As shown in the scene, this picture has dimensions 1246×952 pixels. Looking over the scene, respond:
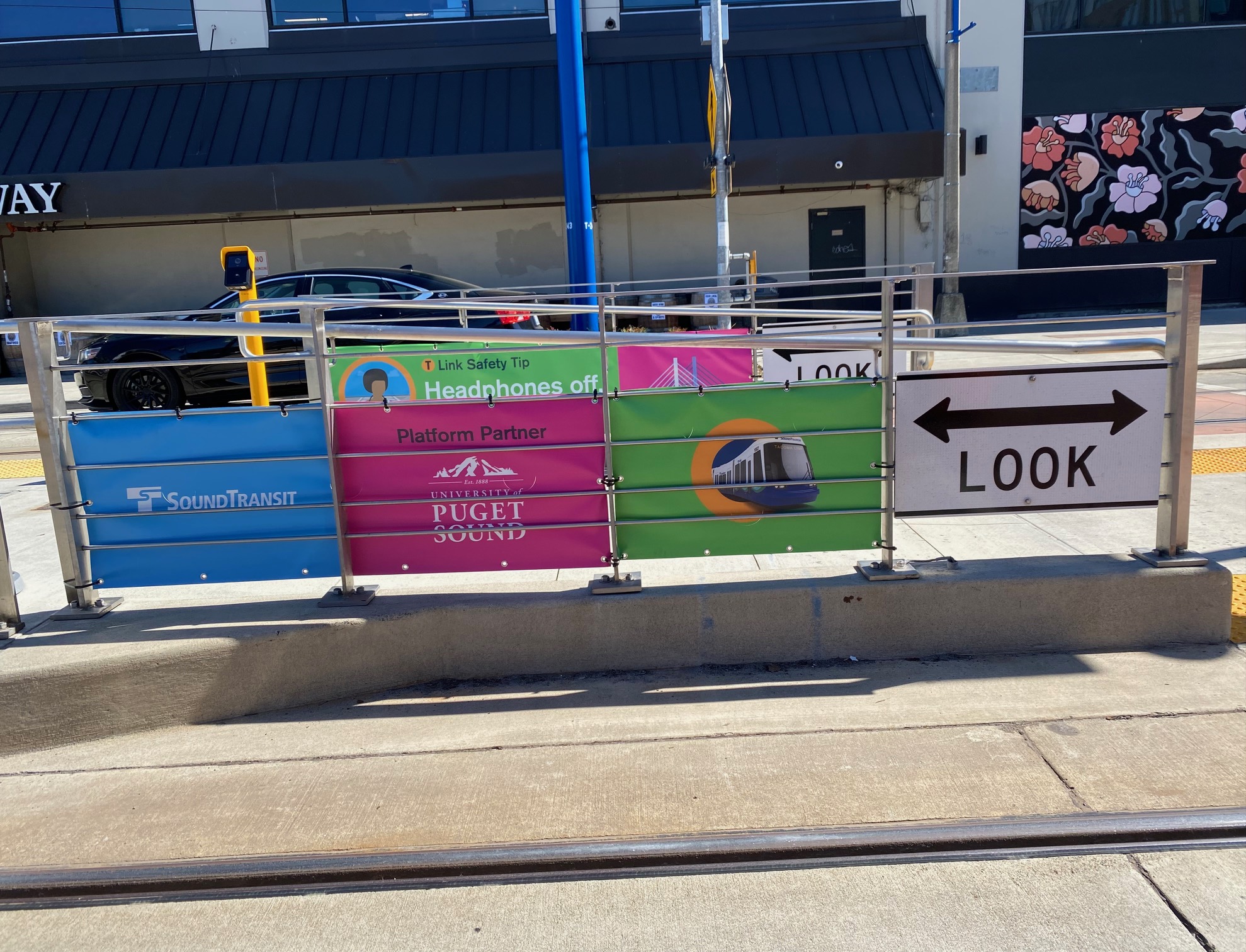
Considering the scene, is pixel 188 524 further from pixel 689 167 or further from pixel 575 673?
pixel 689 167

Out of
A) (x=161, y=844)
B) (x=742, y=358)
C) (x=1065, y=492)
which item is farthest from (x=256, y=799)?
(x=742, y=358)

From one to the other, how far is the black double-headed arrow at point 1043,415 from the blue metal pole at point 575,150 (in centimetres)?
607

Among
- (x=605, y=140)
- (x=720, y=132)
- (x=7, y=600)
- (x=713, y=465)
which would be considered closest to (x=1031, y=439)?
(x=713, y=465)

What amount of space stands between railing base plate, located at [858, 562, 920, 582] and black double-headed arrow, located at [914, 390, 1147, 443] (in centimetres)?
72

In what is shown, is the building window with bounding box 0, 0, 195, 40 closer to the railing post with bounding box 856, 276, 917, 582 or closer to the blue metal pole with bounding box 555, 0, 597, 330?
the blue metal pole with bounding box 555, 0, 597, 330

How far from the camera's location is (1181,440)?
4723 mm

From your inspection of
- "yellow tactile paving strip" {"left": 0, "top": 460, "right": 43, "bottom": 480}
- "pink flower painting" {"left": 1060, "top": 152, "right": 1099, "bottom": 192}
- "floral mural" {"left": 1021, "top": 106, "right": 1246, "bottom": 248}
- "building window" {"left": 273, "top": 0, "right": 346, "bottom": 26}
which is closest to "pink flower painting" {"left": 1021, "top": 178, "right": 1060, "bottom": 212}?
"floral mural" {"left": 1021, "top": 106, "right": 1246, "bottom": 248}

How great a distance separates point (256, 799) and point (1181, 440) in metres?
4.42

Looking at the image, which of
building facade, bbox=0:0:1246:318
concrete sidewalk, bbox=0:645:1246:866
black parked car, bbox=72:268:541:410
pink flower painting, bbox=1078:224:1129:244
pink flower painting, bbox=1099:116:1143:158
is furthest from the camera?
pink flower painting, bbox=1078:224:1129:244

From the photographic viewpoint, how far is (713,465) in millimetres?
4758

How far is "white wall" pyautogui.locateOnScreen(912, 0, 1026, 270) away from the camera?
20.6 metres

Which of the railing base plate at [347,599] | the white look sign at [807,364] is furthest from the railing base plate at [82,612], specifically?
the white look sign at [807,364]

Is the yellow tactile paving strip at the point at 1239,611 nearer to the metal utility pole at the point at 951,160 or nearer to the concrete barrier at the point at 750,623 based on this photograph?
the concrete barrier at the point at 750,623

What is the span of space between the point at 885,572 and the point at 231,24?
20337 millimetres
